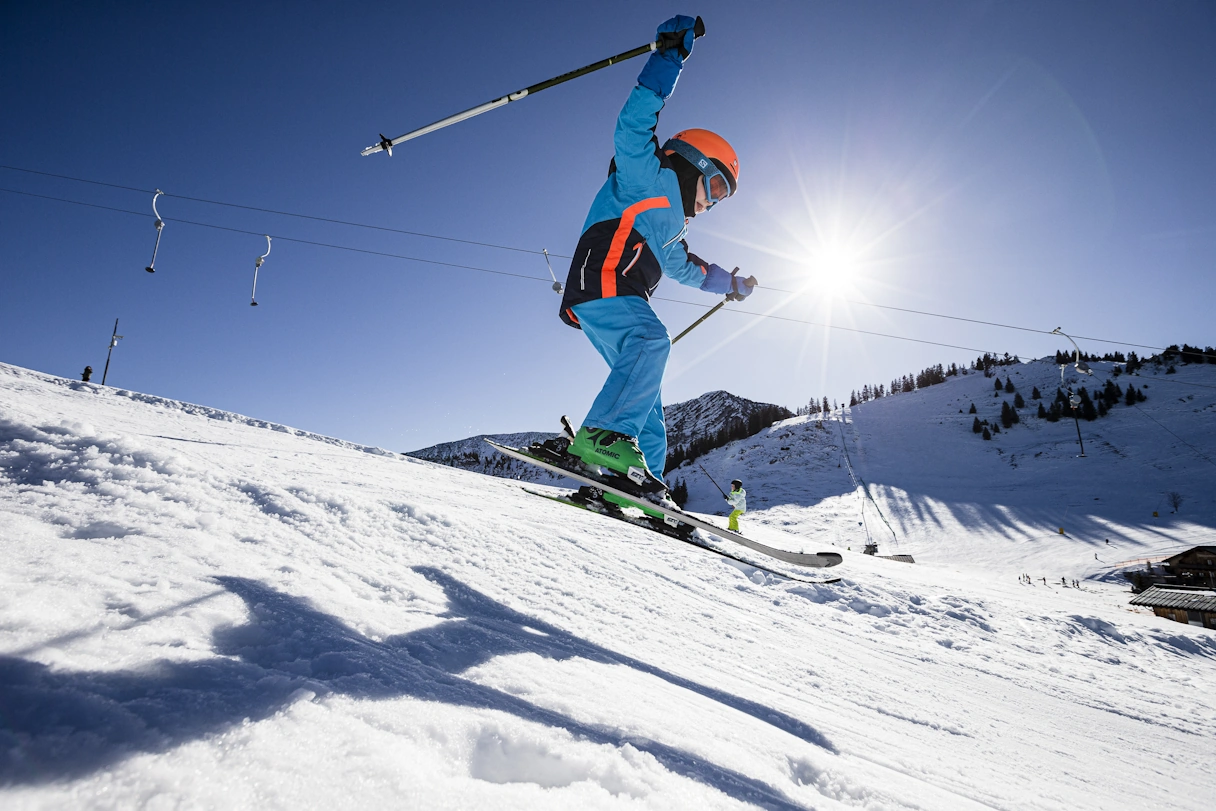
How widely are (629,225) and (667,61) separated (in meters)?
0.83

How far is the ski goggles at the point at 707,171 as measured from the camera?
321 centimetres

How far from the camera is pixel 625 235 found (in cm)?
296

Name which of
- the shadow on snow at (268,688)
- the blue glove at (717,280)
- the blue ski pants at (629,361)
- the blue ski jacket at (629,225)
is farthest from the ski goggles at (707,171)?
the shadow on snow at (268,688)

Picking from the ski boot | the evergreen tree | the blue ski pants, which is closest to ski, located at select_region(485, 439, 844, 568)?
the ski boot

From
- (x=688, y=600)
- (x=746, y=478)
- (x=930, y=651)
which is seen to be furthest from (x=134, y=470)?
(x=746, y=478)

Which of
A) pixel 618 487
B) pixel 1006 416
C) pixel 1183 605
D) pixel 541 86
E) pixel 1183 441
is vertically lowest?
pixel 1183 605

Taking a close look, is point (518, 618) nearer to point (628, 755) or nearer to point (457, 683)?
point (457, 683)

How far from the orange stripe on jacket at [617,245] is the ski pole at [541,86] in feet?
2.57

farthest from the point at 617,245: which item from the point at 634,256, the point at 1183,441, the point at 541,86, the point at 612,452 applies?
the point at 1183,441

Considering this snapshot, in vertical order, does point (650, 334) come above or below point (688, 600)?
above

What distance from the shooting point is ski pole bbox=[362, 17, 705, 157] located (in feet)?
8.96

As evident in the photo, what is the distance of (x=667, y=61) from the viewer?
8.86 ft

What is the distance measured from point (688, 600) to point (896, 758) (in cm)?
152

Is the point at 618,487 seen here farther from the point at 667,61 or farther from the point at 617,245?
the point at 667,61
